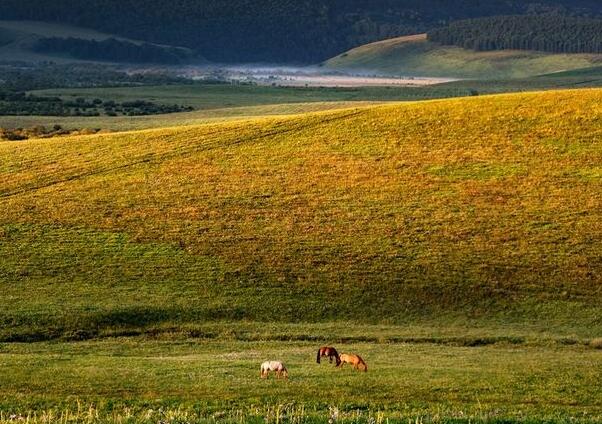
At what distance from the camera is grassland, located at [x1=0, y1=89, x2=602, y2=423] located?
1006 inches

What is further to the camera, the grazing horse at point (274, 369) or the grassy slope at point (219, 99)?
the grassy slope at point (219, 99)

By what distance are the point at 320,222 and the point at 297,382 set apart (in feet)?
68.8

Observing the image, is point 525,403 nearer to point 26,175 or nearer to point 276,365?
point 276,365

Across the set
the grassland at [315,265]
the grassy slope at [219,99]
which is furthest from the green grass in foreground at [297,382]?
the grassy slope at [219,99]

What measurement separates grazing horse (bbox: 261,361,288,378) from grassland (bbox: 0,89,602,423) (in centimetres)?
37

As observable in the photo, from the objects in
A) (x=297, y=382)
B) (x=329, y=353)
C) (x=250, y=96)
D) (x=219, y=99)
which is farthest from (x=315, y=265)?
(x=250, y=96)

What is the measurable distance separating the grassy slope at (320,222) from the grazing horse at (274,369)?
9907 mm

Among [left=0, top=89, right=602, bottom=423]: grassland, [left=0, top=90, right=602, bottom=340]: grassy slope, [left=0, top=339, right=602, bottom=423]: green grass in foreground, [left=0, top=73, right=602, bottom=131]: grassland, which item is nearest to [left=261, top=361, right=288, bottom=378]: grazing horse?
[left=0, top=339, right=602, bottom=423]: green grass in foreground

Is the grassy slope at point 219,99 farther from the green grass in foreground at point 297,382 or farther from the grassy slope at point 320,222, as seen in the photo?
the green grass in foreground at point 297,382

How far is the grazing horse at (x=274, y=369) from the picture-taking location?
1035 inches

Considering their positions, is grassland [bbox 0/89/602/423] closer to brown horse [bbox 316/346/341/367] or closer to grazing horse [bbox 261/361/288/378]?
grazing horse [bbox 261/361/288/378]

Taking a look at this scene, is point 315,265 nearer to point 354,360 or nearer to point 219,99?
point 354,360

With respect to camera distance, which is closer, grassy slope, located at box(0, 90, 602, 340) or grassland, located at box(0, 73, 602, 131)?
grassy slope, located at box(0, 90, 602, 340)

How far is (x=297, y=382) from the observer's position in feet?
84.5
